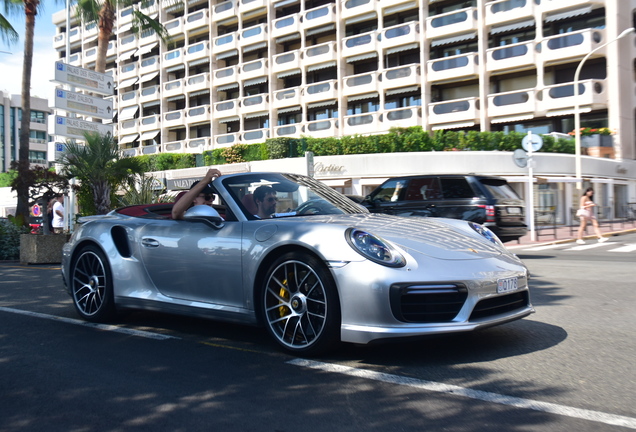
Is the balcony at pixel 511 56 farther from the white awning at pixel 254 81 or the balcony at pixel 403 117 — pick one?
the white awning at pixel 254 81

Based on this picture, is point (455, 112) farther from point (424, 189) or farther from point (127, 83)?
point (127, 83)

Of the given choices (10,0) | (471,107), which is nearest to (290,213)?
(10,0)

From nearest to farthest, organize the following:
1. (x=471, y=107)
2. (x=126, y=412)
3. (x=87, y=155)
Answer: (x=126, y=412) < (x=87, y=155) < (x=471, y=107)

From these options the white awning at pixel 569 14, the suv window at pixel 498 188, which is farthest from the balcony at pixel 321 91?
the suv window at pixel 498 188

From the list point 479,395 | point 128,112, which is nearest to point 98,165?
point 479,395

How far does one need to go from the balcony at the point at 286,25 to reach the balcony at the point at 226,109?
5678 millimetres

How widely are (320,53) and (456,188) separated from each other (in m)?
28.9

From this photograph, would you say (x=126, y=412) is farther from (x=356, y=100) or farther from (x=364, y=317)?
(x=356, y=100)

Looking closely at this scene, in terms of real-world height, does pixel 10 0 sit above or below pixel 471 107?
above

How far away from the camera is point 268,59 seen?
42.9 meters

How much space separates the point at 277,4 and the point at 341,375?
138 feet

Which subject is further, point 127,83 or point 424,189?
point 127,83

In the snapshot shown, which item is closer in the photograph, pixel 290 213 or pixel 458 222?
pixel 290 213

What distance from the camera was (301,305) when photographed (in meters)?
4.13
